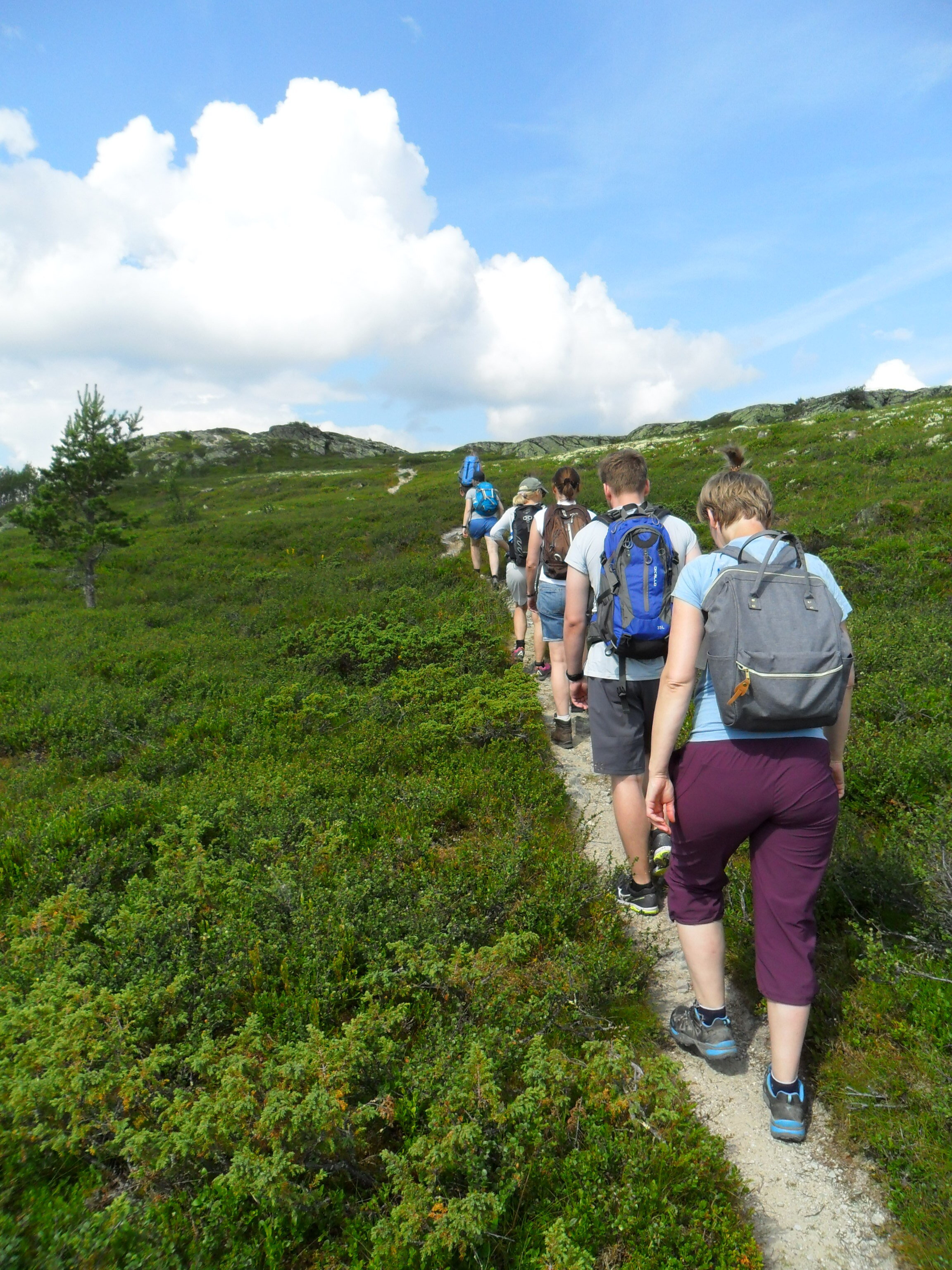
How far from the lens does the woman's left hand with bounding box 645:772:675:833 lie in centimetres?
323

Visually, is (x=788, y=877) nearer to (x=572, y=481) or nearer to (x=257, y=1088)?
(x=257, y=1088)

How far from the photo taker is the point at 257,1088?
9.66ft

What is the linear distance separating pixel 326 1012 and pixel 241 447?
4229 inches

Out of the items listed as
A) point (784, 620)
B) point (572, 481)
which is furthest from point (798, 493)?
point (784, 620)

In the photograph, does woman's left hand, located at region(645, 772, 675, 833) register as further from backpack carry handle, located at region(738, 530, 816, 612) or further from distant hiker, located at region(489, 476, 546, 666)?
distant hiker, located at region(489, 476, 546, 666)

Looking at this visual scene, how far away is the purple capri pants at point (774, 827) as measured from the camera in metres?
2.86

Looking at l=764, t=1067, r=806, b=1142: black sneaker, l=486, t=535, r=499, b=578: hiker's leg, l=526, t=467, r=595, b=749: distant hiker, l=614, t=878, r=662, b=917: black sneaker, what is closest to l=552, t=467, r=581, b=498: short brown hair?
l=526, t=467, r=595, b=749: distant hiker

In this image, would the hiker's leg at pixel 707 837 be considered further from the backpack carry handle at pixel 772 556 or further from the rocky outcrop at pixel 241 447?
the rocky outcrop at pixel 241 447

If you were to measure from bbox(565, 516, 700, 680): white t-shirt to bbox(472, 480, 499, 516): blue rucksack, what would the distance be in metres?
6.88

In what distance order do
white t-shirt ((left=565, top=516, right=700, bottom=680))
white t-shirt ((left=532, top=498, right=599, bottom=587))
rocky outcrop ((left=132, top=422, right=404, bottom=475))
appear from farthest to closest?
1. rocky outcrop ((left=132, top=422, right=404, bottom=475))
2. white t-shirt ((left=532, top=498, right=599, bottom=587))
3. white t-shirt ((left=565, top=516, right=700, bottom=680))

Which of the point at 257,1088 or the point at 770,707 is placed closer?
the point at 770,707

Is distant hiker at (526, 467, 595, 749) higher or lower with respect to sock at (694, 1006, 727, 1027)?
higher

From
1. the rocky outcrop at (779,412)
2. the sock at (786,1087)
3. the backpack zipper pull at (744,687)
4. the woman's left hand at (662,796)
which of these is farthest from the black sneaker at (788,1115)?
the rocky outcrop at (779,412)

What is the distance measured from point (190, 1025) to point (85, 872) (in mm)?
1986
